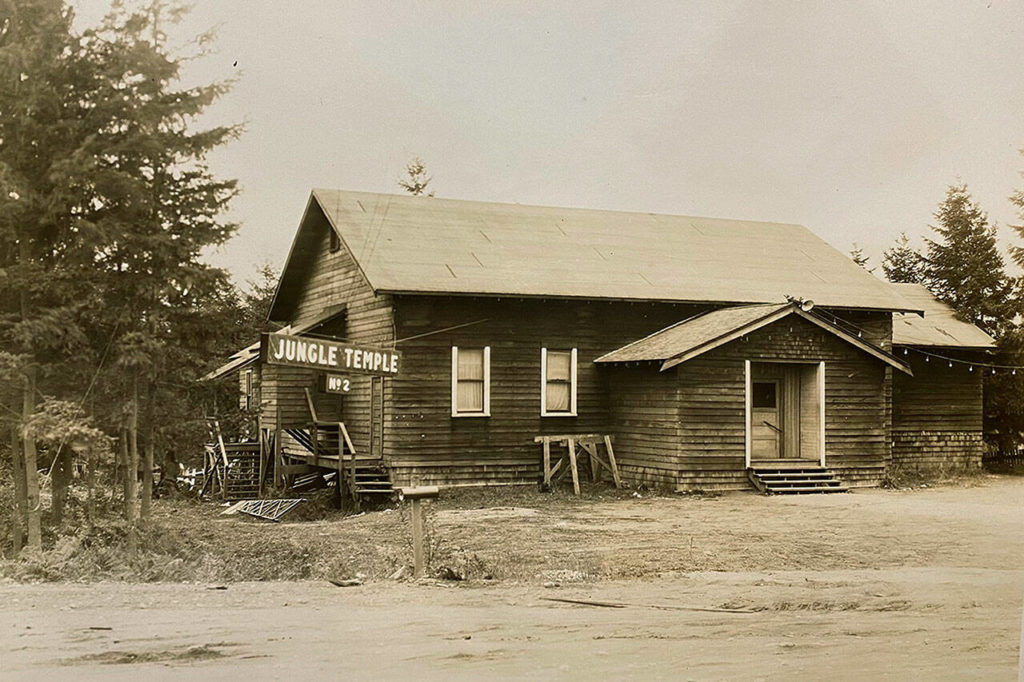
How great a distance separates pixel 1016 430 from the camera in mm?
16562

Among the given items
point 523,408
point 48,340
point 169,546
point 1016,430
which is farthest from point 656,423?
point 48,340

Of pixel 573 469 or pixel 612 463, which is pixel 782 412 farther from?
pixel 573 469

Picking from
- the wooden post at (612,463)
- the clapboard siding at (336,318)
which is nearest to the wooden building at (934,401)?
the wooden post at (612,463)

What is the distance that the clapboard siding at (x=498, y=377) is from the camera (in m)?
17.2

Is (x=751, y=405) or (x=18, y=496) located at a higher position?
(x=751, y=405)

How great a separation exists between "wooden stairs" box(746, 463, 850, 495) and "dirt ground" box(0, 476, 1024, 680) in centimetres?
543

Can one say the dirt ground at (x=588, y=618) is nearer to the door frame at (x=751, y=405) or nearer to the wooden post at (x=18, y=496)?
the wooden post at (x=18, y=496)

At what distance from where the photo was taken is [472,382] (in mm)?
17844

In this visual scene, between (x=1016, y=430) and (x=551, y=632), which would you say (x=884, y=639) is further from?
(x=1016, y=430)

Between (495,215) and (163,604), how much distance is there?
43.6 ft

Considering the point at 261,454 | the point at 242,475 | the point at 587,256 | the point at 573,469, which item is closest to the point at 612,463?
the point at 573,469

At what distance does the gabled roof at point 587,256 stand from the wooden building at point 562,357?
5 cm

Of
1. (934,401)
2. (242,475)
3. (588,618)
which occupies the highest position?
(934,401)

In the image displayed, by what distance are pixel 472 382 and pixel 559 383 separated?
1768 millimetres
